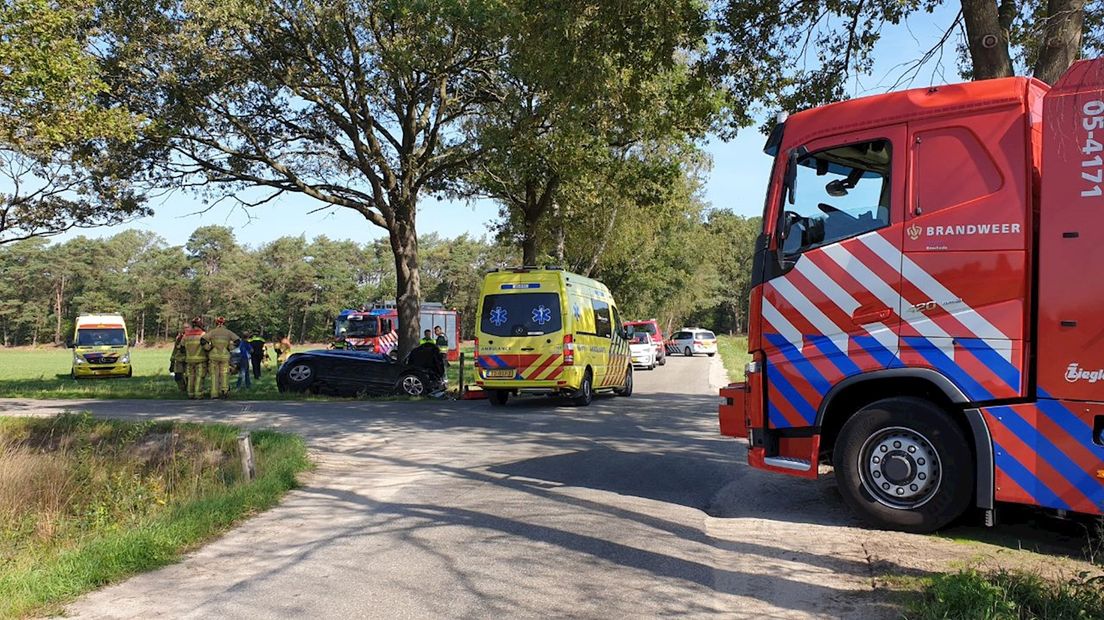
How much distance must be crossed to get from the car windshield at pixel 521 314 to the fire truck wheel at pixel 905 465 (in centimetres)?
941

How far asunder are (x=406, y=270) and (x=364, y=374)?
3.46 meters

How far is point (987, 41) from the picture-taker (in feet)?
28.5

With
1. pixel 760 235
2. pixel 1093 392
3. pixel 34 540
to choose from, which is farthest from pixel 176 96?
pixel 1093 392

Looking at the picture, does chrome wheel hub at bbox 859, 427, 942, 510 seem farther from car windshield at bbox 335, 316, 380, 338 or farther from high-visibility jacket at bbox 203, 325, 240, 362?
car windshield at bbox 335, 316, 380, 338

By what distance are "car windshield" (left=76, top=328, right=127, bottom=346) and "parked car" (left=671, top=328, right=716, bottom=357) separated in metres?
30.5

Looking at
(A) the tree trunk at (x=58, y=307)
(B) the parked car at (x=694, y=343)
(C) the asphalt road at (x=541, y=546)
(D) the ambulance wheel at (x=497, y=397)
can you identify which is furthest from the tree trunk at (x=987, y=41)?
(A) the tree trunk at (x=58, y=307)

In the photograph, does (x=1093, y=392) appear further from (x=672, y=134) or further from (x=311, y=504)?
(x=672, y=134)

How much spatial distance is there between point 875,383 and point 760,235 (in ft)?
5.00

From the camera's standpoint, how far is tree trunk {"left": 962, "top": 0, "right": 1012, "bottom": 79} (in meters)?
8.71

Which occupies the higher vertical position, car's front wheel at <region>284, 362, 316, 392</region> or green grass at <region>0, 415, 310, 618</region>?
car's front wheel at <region>284, 362, 316, 392</region>

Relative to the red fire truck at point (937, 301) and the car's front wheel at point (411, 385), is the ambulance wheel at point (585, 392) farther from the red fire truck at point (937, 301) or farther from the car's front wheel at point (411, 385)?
the red fire truck at point (937, 301)

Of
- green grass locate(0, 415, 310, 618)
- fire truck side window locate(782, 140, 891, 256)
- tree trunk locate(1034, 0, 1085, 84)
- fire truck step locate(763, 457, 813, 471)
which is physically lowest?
green grass locate(0, 415, 310, 618)

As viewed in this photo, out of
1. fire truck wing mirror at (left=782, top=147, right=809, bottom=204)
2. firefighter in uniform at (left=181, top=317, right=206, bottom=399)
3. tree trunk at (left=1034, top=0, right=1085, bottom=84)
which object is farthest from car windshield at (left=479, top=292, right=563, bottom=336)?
fire truck wing mirror at (left=782, top=147, right=809, bottom=204)

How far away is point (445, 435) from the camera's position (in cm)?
1157
